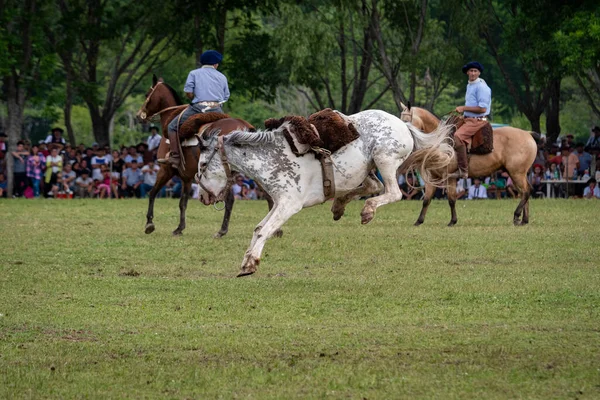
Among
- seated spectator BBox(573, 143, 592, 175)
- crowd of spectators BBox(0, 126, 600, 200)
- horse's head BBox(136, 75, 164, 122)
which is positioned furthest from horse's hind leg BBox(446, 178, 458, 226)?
seated spectator BBox(573, 143, 592, 175)

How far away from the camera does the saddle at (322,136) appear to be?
44.2 feet

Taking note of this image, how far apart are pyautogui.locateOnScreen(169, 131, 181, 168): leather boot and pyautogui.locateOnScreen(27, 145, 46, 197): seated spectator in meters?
15.9

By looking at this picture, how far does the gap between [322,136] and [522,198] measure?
956 cm

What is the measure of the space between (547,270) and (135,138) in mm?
57910

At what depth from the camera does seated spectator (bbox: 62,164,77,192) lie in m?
34.9

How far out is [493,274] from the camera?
47.6ft

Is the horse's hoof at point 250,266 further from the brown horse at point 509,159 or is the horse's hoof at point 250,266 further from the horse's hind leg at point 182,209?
the brown horse at point 509,159

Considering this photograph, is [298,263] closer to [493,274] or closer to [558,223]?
[493,274]

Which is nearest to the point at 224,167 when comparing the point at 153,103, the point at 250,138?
the point at 250,138

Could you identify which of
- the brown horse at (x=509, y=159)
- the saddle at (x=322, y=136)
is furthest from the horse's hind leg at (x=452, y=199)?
the saddle at (x=322, y=136)

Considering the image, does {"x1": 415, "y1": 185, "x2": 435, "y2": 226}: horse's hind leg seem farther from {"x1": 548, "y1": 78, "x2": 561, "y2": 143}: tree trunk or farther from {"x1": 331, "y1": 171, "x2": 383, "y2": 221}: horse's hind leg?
{"x1": 548, "y1": 78, "x2": 561, "y2": 143}: tree trunk

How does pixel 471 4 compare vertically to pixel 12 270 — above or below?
above

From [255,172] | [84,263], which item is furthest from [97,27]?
[255,172]

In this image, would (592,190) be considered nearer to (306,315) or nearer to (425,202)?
(425,202)
